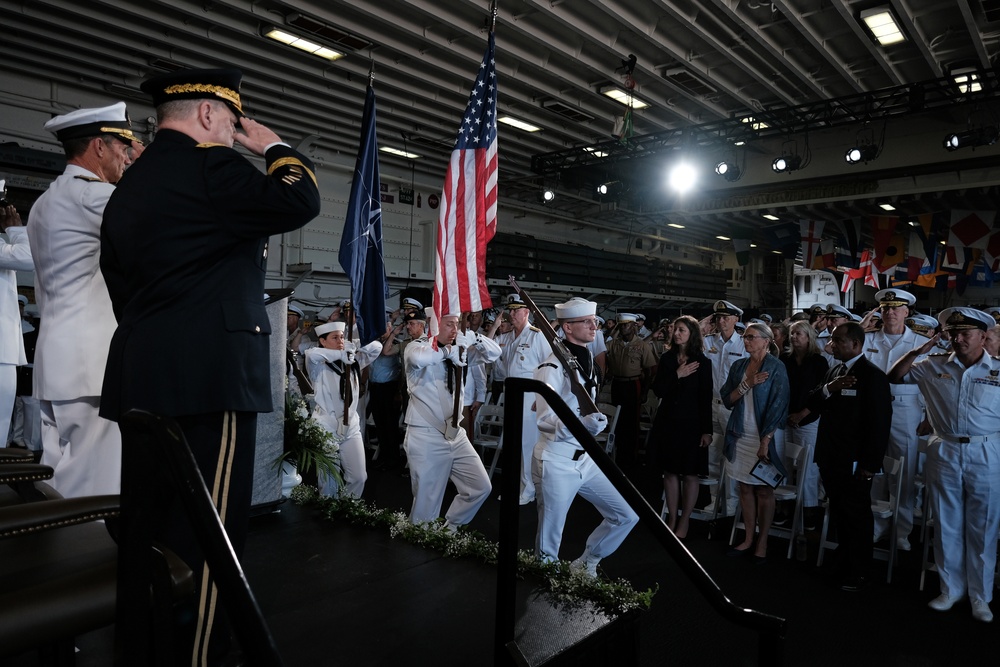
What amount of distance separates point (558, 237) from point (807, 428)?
54.2 feet

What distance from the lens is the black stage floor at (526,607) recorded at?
8.55 feet

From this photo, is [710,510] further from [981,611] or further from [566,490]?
[566,490]

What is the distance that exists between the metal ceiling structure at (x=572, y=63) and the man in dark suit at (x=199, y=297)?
7.21 m

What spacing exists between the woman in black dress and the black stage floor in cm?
55

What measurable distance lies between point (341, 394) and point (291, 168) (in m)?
5.37

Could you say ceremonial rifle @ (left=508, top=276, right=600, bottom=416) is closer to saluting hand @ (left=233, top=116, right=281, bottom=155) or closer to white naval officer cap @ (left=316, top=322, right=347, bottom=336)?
saluting hand @ (left=233, top=116, right=281, bottom=155)

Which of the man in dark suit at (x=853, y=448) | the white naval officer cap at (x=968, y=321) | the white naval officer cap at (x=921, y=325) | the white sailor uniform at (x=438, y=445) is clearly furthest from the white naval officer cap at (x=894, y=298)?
the white sailor uniform at (x=438, y=445)

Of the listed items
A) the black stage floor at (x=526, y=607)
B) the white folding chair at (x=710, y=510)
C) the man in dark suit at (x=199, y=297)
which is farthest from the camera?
the white folding chair at (x=710, y=510)

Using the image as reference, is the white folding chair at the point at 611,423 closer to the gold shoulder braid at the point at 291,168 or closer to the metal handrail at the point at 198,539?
the gold shoulder braid at the point at 291,168

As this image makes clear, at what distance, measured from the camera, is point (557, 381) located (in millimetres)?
4883

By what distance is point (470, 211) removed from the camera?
4.89 meters

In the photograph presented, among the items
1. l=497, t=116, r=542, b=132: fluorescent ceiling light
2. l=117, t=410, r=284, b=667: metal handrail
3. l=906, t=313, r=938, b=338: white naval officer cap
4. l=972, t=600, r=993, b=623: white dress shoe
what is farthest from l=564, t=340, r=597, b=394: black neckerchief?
l=497, t=116, r=542, b=132: fluorescent ceiling light

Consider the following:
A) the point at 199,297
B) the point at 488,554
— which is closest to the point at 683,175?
the point at 488,554

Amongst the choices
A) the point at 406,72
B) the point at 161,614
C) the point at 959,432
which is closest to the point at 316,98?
the point at 406,72
